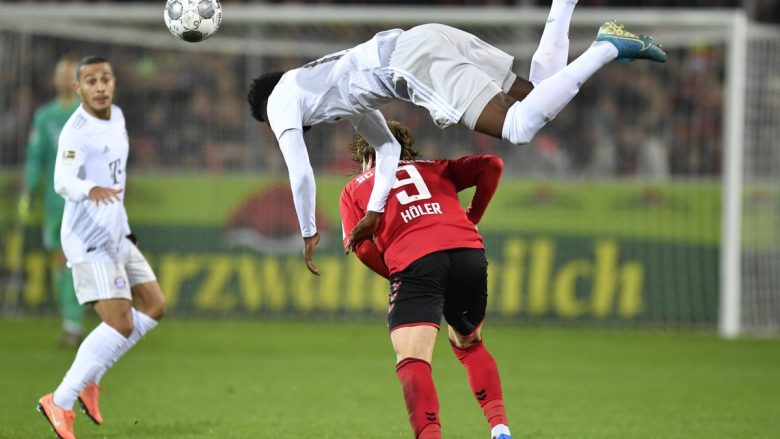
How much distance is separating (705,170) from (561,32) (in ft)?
30.8

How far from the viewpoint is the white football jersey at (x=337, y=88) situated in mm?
6246

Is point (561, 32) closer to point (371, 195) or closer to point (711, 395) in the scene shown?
point (371, 195)

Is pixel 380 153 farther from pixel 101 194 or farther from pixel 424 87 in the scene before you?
pixel 101 194

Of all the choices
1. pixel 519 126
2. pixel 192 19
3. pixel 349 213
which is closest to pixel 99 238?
pixel 192 19

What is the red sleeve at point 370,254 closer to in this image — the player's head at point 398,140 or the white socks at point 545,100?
the player's head at point 398,140

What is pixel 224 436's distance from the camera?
7.42m

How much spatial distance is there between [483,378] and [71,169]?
9.71 feet

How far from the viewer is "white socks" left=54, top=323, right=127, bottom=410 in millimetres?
7270

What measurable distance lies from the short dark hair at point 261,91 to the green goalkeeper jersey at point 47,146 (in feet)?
20.1

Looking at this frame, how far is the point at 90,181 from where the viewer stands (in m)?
7.70

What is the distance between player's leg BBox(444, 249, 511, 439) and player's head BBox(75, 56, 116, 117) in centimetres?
288

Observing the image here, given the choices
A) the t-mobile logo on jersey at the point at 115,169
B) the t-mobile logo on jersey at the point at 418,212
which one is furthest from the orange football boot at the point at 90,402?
the t-mobile logo on jersey at the point at 418,212

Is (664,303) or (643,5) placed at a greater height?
(643,5)

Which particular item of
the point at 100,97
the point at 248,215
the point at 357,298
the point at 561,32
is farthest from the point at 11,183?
the point at 561,32
